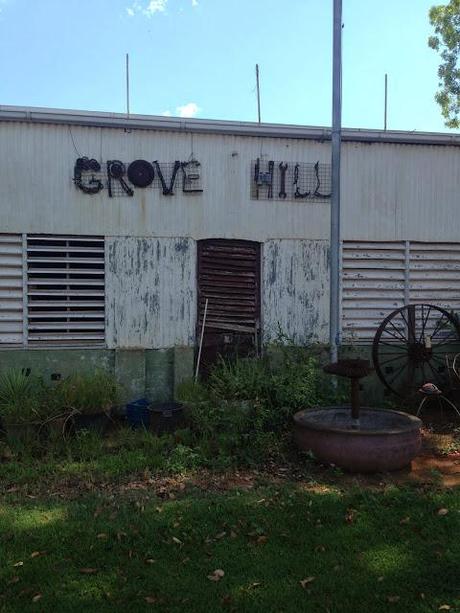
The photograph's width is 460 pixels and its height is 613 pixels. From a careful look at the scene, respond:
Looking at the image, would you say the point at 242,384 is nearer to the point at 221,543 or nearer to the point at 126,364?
the point at 126,364

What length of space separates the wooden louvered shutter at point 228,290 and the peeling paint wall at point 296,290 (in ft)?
0.59

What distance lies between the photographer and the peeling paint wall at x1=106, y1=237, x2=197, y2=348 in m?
7.64

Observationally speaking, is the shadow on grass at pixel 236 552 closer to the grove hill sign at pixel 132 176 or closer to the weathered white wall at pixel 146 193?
the weathered white wall at pixel 146 193

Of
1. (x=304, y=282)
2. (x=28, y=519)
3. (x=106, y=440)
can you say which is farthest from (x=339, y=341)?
(x=28, y=519)

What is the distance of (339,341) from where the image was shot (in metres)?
8.04

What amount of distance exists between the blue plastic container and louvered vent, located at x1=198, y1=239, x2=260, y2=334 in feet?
4.81

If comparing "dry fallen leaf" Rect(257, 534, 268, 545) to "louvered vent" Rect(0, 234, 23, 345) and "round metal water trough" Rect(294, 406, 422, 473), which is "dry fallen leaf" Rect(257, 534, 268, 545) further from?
"louvered vent" Rect(0, 234, 23, 345)

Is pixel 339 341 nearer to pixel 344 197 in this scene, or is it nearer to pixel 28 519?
pixel 344 197

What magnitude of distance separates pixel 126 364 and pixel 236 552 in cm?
399

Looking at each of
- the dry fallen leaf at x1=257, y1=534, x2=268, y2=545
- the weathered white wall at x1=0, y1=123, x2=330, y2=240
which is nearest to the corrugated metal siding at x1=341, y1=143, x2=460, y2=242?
the weathered white wall at x1=0, y1=123, x2=330, y2=240

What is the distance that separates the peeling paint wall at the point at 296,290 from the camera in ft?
26.3

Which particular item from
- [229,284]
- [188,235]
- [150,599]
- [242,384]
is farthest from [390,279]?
[150,599]

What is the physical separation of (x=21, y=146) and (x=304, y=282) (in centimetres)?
413

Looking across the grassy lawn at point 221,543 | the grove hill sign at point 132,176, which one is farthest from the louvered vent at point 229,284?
the grassy lawn at point 221,543
